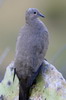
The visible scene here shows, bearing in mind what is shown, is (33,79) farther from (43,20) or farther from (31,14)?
(43,20)

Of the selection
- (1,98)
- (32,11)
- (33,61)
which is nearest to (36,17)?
(32,11)

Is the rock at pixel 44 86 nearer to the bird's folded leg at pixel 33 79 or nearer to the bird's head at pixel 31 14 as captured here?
the bird's folded leg at pixel 33 79

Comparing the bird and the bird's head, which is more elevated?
the bird's head

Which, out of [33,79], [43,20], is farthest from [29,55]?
[43,20]

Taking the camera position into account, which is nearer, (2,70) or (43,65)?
(43,65)

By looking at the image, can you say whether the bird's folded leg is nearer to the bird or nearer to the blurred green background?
the bird

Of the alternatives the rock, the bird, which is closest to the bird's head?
the bird

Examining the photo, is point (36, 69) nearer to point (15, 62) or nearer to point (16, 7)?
point (15, 62)

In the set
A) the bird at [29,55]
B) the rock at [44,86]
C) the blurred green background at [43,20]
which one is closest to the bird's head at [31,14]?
the bird at [29,55]
